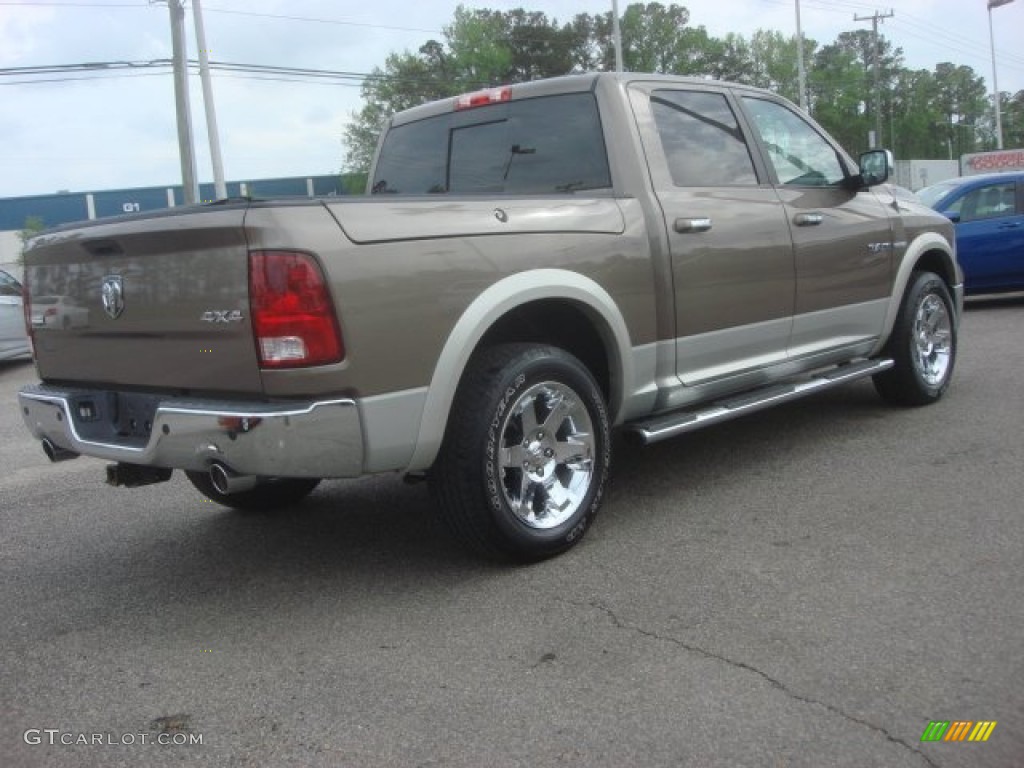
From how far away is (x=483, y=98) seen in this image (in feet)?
16.0

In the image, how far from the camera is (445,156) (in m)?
5.03

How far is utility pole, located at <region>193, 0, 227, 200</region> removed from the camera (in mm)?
23234

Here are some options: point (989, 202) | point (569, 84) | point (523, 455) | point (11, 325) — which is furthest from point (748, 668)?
point (11, 325)

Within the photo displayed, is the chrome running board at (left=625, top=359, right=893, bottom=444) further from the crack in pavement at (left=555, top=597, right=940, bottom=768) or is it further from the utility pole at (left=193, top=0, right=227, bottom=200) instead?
the utility pole at (left=193, top=0, right=227, bottom=200)

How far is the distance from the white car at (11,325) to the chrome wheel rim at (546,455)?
1009 centimetres

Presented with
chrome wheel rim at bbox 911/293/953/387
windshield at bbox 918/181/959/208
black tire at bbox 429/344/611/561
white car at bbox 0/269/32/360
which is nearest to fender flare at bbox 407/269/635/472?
black tire at bbox 429/344/611/561

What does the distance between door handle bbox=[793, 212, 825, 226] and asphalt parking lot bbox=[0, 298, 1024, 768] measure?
1.28m

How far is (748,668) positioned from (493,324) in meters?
1.59

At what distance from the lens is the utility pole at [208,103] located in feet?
76.2

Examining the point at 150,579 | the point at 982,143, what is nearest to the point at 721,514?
the point at 150,579

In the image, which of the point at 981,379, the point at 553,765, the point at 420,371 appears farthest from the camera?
the point at 981,379

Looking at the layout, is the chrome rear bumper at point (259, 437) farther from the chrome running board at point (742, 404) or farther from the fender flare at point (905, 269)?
the fender flare at point (905, 269)

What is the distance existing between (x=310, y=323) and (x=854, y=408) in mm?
4516

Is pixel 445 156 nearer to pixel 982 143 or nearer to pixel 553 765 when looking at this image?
pixel 553 765
